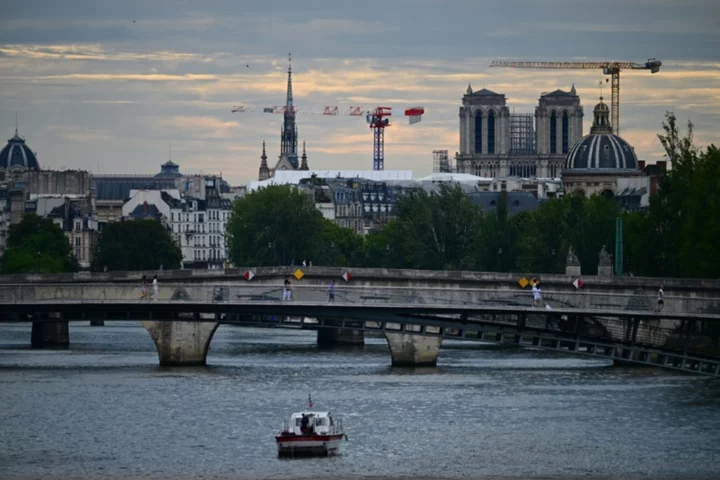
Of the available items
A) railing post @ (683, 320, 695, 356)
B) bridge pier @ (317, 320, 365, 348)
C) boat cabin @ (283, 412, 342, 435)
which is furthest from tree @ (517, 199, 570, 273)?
boat cabin @ (283, 412, 342, 435)

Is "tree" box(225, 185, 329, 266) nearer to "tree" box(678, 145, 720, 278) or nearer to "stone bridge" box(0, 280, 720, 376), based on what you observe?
"tree" box(678, 145, 720, 278)

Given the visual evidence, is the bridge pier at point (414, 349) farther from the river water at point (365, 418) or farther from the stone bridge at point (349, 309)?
the river water at point (365, 418)

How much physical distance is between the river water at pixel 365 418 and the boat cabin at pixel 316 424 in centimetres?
87

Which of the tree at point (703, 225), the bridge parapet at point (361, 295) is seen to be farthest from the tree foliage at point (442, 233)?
the bridge parapet at point (361, 295)

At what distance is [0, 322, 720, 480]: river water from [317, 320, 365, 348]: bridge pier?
36.5 ft

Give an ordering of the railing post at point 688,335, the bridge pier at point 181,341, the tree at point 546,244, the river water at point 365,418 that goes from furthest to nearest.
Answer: the tree at point 546,244 < the bridge pier at point 181,341 < the railing post at point 688,335 < the river water at point 365,418

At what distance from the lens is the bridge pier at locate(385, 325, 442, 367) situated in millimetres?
103062

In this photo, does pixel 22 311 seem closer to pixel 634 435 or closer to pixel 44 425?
pixel 44 425

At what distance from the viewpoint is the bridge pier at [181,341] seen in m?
101

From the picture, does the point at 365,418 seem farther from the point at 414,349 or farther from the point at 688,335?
the point at 414,349

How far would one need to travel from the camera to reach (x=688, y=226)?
11088cm

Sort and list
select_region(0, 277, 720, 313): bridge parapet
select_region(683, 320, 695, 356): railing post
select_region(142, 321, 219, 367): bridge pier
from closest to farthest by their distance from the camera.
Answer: select_region(683, 320, 695, 356): railing post < select_region(0, 277, 720, 313): bridge parapet < select_region(142, 321, 219, 367): bridge pier

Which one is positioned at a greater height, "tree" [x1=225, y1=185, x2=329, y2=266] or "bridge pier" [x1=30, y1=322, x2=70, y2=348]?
"tree" [x1=225, y1=185, x2=329, y2=266]

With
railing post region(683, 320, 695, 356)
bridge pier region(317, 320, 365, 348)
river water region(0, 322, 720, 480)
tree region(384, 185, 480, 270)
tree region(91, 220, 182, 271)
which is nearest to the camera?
river water region(0, 322, 720, 480)
